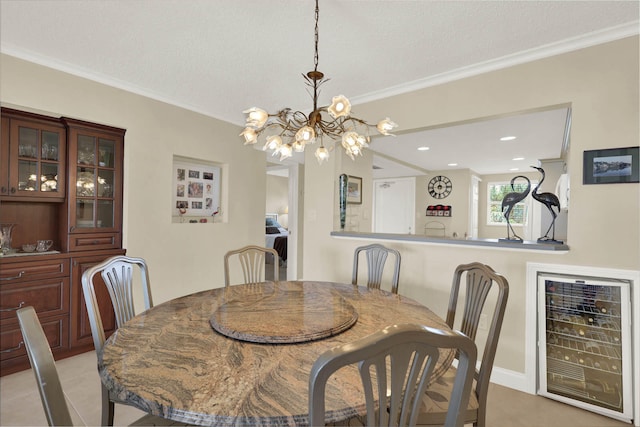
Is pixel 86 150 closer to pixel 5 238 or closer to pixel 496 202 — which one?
pixel 5 238

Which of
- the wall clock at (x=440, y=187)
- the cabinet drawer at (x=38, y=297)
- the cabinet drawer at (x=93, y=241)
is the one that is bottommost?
the cabinet drawer at (x=38, y=297)

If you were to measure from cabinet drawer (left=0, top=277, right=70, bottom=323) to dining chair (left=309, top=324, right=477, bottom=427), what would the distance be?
2777 millimetres

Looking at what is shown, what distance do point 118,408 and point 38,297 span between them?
1164 millimetres

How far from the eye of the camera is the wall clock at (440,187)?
6855 millimetres

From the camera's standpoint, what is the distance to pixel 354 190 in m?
4.23

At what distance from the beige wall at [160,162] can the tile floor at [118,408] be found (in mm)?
1118

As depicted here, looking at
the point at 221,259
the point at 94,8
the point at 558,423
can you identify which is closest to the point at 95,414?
the point at 221,259

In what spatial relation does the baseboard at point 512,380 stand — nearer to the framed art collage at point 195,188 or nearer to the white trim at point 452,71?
the white trim at point 452,71

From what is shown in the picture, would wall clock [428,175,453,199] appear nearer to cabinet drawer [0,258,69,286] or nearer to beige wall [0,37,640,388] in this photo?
beige wall [0,37,640,388]

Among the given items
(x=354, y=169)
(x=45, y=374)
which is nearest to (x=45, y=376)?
(x=45, y=374)

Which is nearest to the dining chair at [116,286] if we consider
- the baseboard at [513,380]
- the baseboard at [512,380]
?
the baseboard at [513,380]

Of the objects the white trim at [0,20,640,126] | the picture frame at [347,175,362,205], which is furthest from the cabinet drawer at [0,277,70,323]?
the picture frame at [347,175,362,205]

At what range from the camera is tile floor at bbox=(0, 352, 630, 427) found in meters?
1.84

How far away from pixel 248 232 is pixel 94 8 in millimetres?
2754
